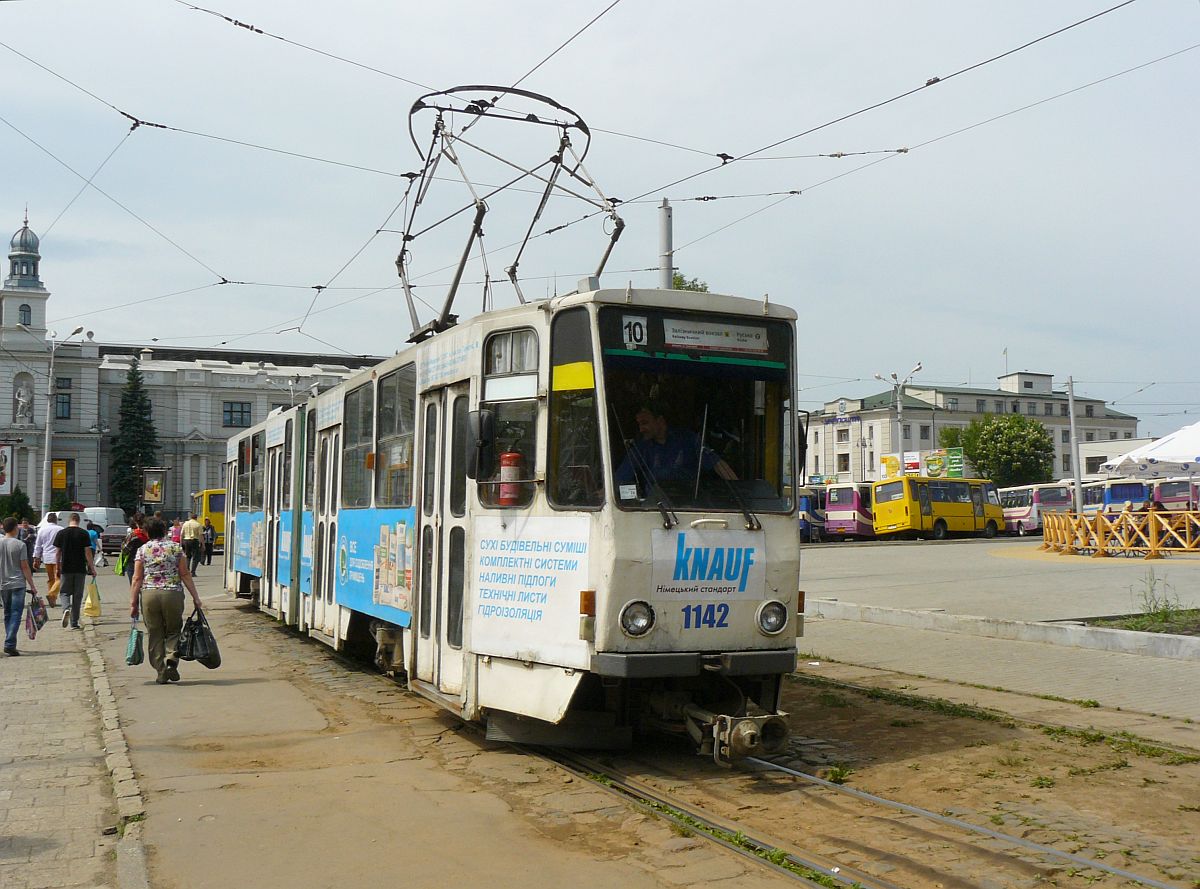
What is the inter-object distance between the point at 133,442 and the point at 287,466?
7165 cm

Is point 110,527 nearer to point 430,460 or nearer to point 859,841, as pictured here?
point 430,460

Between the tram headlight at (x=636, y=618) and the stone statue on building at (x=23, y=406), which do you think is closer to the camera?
the tram headlight at (x=636, y=618)

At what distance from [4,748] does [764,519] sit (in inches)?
220

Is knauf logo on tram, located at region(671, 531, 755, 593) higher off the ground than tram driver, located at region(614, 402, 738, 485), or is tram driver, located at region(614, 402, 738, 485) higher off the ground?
tram driver, located at region(614, 402, 738, 485)

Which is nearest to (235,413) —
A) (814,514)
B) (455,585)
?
(814,514)

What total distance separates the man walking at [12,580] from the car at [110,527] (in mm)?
30352

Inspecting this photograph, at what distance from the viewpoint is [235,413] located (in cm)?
8806

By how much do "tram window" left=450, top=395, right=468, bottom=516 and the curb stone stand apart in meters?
2.80

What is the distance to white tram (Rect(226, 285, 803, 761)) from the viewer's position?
7.40 meters

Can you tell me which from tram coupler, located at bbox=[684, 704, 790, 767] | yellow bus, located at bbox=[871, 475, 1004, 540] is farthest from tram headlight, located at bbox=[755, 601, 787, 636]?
yellow bus, located at bbox=[871, 475, 1004, 540]

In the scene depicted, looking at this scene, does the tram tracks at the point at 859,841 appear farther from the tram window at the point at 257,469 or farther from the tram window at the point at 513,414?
the tram window at the point at 257,469

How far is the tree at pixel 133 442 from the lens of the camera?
81812 mm

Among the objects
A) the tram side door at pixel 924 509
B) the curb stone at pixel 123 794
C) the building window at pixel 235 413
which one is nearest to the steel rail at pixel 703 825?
the curb stone at pixel 123 794

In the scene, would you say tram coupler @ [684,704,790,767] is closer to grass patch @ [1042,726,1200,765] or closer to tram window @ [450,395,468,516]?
tram window @ [450,395,468,516]
